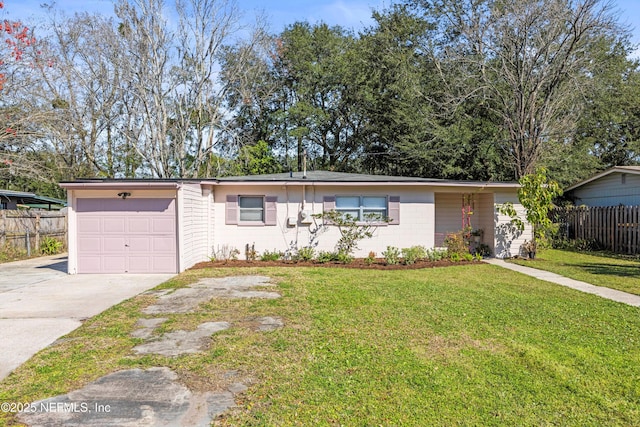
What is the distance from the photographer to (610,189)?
16312 millimetres

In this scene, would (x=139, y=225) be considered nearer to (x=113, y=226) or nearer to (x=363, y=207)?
(x=113, y=226)

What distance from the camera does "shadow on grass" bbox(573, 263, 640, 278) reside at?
9.81 meters

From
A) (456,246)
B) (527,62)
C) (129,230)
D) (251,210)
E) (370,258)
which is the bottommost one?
(370,258)

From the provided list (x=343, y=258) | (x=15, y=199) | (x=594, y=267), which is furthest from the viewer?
(x=15, y=199)

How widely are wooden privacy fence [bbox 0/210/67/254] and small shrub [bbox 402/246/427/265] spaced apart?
13.0 metres

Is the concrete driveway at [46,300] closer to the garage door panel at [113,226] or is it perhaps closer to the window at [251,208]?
the garage door panel at [113,226]

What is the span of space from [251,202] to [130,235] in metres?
3.62

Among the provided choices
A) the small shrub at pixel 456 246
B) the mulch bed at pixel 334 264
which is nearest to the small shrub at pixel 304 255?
the mulch bed at pixel 334 264

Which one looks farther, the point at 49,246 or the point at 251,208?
the point at 49,246

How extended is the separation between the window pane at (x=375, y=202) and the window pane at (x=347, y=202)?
0.72ft

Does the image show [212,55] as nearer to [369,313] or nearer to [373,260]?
[373,260]

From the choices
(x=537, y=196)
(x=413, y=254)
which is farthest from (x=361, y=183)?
(x=537, y=196)

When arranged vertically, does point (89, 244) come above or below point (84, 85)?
below

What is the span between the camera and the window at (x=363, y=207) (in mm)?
12680
